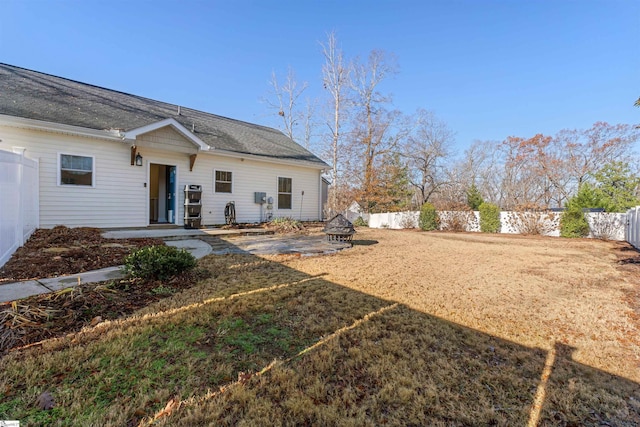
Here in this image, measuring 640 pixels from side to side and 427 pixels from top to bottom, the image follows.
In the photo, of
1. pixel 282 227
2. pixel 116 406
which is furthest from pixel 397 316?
pixel 282 227

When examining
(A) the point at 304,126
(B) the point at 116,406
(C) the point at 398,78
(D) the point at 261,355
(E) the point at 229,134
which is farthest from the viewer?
(A) the point at 304,126

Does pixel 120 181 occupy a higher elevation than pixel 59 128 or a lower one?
lower

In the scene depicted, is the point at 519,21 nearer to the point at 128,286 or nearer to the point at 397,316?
the point at 397,316

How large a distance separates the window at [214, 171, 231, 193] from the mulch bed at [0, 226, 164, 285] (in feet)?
13.5

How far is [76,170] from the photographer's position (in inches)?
311

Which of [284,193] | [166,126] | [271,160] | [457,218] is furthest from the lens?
[457,218]

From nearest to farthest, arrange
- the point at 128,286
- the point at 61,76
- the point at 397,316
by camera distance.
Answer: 1. the point at 397,316
2. the point at 128,286
3. the point at 61,76

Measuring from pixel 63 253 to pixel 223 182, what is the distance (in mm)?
6267

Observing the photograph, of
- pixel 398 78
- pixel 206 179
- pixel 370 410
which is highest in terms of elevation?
pixel 398 78

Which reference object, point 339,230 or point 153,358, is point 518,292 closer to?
point 339,230

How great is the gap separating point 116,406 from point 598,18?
55.9 ft

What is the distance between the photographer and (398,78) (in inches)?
749

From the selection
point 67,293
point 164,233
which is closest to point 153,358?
point 67,293

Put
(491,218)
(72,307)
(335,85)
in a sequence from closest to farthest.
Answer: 1. (72,307)
2. (491,218)
3. (335,85)
